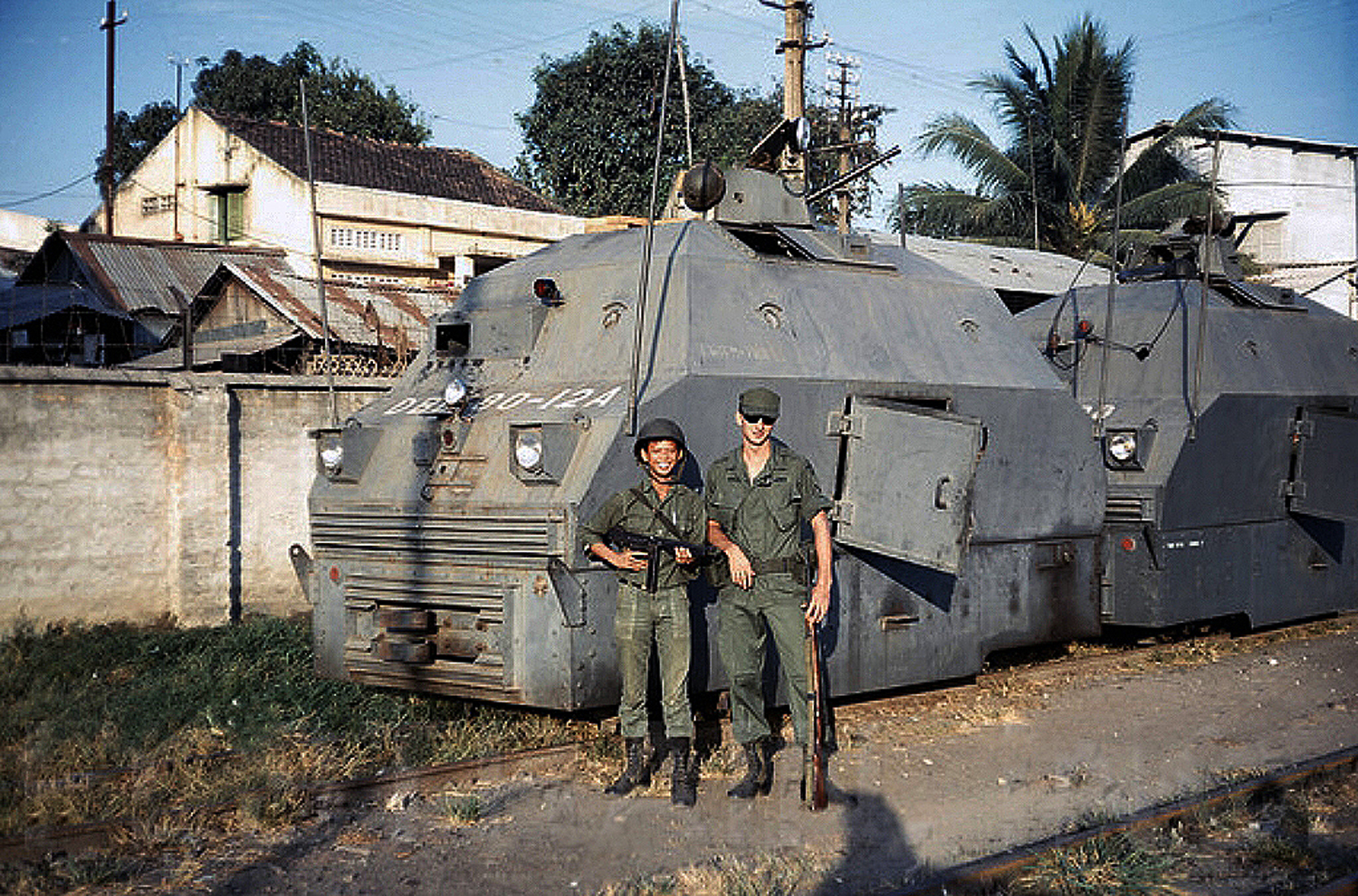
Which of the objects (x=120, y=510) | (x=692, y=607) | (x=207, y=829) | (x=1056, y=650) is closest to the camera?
(x=207, y=829)

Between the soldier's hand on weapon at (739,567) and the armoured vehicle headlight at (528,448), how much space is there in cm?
99

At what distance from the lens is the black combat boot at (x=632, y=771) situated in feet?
19.6

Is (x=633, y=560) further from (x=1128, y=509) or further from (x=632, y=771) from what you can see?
(x=1128, y=509)

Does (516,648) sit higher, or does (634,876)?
(516,648)

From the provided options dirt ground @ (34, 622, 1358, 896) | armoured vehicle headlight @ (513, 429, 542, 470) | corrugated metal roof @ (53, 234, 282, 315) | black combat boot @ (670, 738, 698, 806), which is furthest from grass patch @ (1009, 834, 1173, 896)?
corrugated metal roof @ (53, 234, 282, 315)

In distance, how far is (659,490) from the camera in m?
6.06

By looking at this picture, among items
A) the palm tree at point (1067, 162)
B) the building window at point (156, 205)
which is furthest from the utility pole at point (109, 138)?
the palm tree at point (1067, 162)

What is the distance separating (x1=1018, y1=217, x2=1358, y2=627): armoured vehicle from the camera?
923 cm

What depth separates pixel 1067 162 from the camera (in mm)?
25812

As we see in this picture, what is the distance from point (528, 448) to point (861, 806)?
85.4 inches

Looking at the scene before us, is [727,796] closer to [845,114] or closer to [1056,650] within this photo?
[1056,650]

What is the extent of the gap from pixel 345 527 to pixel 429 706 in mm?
1096

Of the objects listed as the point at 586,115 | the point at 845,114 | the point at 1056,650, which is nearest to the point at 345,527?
the point at 1056,650

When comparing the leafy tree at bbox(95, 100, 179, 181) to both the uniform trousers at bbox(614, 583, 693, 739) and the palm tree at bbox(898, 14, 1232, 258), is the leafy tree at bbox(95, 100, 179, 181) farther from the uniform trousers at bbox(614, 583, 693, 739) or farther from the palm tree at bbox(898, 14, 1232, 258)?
the uniform trousers at bbox(614, 583, 693, 739)
